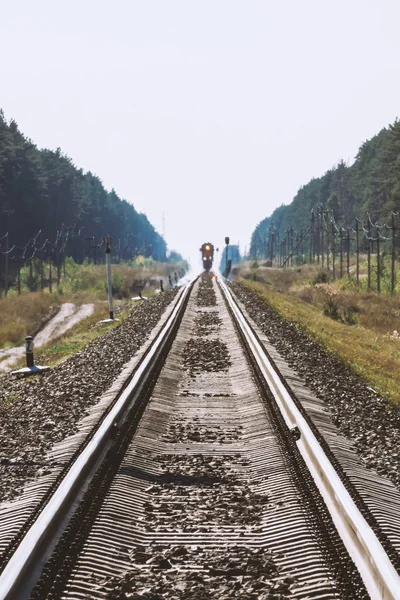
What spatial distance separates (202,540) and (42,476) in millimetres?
2138

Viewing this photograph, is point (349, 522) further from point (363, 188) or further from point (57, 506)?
point (363, 188)

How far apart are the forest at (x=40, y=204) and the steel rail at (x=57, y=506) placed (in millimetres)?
53248

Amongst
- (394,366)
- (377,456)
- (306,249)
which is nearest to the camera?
(377,456)

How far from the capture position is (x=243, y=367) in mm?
13297

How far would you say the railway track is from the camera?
14.5ft

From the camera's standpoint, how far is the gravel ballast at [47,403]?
732 centimetres

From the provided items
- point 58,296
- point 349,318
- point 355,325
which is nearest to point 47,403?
point 355,325

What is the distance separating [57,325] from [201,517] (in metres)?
40.4

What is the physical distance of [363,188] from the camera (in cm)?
12988

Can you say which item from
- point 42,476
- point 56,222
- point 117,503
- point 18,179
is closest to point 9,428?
point 42,476

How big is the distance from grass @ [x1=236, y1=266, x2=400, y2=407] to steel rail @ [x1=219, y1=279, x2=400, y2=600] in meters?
3.73

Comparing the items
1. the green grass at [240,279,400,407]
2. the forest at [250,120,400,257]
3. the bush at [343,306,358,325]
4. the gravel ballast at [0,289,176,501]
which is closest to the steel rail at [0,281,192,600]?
the gravel ballast at [0,289,176,501]

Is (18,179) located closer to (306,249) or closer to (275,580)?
(275,580)

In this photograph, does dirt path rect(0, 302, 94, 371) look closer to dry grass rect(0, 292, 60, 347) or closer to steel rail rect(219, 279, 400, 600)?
dry grass rect(0, 292, 60, 347)
